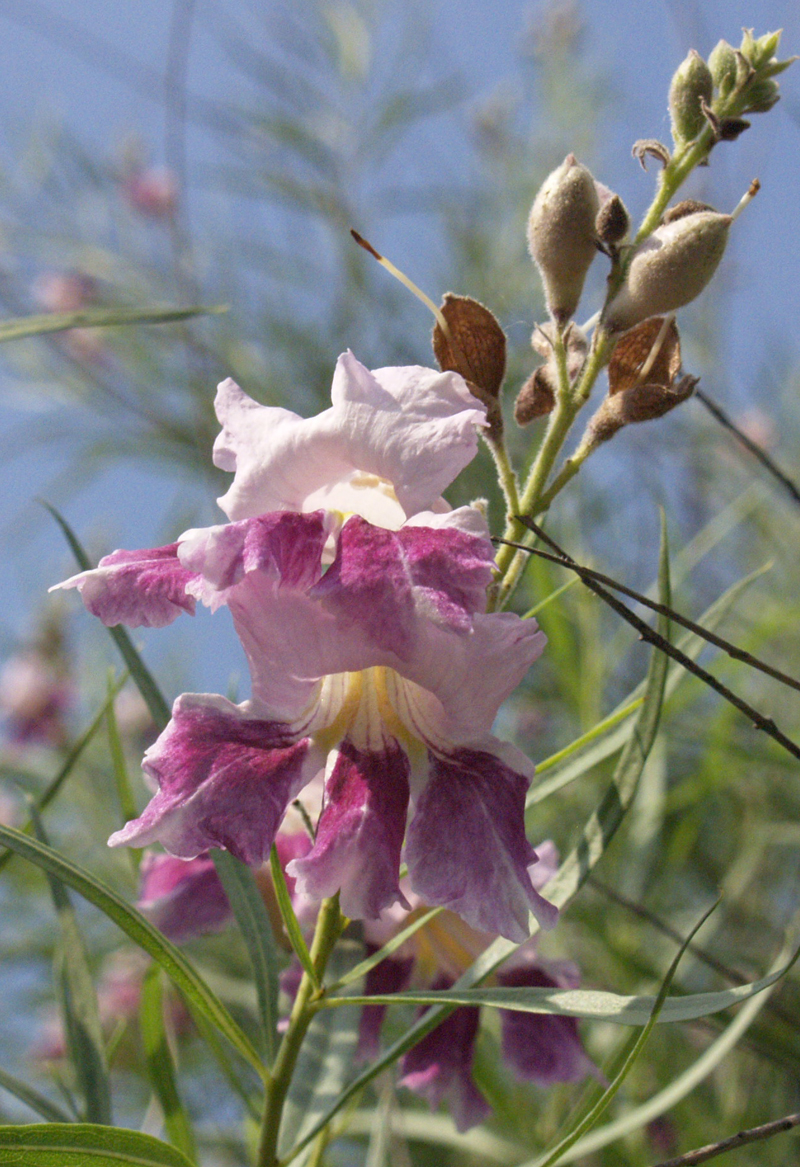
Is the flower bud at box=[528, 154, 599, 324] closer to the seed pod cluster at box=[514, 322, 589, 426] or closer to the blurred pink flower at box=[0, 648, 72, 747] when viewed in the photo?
the seed pod cluster at box=[514, 322, 589, 426]

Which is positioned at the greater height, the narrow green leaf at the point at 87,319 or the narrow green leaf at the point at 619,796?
the narrow green leaf at the point at 87,319

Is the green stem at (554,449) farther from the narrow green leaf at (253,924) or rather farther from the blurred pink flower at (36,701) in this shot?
the blurred pink flower at (36,701)

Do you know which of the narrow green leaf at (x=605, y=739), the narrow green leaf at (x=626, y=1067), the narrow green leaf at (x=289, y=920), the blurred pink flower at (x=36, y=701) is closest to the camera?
the narrow green leaf at (x=626, y=1067)

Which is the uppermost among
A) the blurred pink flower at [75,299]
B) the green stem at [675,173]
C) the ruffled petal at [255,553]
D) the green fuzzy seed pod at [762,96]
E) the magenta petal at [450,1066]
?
the blurred pink flower at [75,299]

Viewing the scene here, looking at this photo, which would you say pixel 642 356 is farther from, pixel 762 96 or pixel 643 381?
pixel 762 96

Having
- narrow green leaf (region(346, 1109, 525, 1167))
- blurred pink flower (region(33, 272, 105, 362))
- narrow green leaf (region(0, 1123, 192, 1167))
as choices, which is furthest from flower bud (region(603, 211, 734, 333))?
blurred pink flower (region(33, 272, 105, 362))

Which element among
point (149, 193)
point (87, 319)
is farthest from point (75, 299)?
point (87, 319)

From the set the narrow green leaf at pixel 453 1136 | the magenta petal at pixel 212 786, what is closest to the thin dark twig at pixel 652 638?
the magenta petal at pixel 212 786

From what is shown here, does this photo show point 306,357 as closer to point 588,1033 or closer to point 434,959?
point 588,1033
